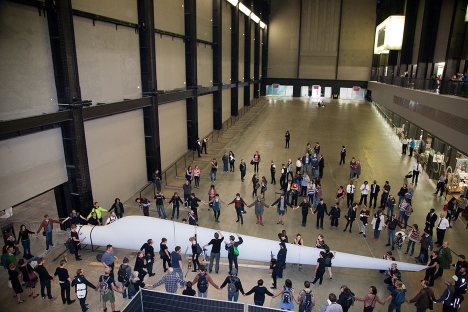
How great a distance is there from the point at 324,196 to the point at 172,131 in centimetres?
1104

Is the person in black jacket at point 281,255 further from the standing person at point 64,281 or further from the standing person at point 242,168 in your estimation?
the standing person at point 242,168

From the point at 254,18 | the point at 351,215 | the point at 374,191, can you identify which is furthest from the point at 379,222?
the point at 254,18

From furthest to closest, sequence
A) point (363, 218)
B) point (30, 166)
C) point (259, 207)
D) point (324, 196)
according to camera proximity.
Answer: point (324, 196) < point (259, 207) < point (363, 218) < point (30, 166)

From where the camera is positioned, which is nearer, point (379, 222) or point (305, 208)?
point (379, 222)

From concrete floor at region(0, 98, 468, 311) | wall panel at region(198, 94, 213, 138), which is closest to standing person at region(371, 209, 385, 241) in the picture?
concrete floor at region(0, 98, 468, 311)

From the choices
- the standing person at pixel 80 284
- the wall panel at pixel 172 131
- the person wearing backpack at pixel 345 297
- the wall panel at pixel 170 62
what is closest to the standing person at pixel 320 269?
the person wearing backpack at pixel 345 297

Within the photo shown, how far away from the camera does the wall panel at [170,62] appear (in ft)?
63.9

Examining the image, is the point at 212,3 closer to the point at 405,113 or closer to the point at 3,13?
the point at 405,113

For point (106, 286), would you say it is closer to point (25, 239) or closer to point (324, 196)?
point (25, 239)

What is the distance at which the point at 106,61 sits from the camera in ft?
47.6

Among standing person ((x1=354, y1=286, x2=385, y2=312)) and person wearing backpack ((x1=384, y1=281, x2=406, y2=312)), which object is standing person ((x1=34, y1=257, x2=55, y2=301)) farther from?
person wearing backpack ((x1=384, y1=281, x2=406, y2=312))

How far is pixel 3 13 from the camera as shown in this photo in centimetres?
966

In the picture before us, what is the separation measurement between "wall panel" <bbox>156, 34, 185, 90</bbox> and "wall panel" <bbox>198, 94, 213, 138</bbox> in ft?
15.3

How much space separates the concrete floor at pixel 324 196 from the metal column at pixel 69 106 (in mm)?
1569
